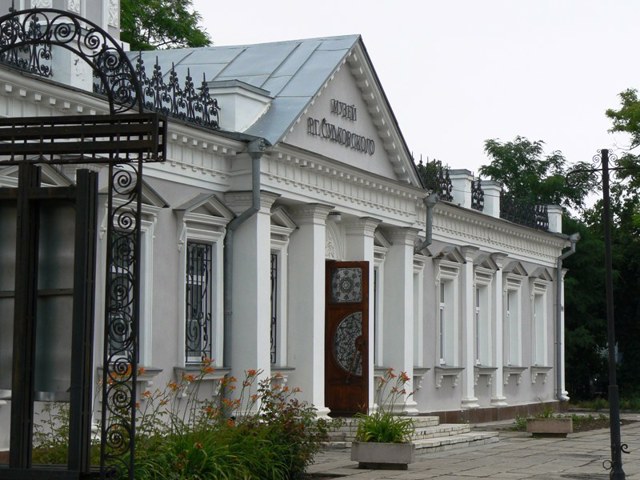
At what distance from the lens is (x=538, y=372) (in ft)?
104

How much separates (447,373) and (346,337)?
213 inches

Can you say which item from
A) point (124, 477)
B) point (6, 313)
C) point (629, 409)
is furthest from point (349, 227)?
point (629, 409)

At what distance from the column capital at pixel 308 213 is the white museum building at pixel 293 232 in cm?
3

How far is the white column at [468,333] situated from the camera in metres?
27.1

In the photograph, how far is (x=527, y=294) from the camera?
1230 inches

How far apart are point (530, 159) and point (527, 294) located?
14163 mm

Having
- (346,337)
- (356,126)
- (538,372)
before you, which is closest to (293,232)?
(346,337)

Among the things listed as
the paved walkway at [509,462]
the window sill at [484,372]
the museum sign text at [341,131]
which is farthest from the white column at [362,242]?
the window sill at [484,372]

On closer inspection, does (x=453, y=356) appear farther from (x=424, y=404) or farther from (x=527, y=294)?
(x=527, y=294)

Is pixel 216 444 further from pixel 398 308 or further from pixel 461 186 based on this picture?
pixel 461 186

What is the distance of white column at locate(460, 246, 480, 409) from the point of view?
88.8 feet

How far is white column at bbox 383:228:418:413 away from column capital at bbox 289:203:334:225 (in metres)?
3.38

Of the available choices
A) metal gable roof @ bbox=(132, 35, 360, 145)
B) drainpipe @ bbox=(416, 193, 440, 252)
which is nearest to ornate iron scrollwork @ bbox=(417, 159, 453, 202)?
drainpipe @ bbox=(416, 193, 440, 252)

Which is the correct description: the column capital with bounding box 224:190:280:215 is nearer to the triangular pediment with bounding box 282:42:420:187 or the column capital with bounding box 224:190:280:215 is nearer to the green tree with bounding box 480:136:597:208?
the triangular pediment with bounding box 282:42:420:187
